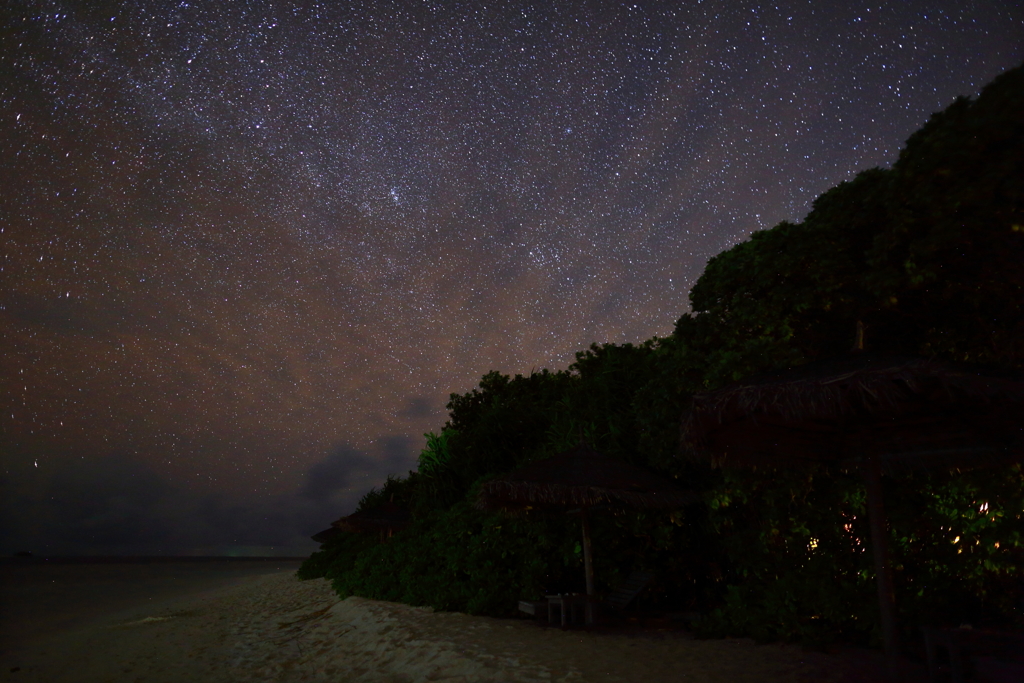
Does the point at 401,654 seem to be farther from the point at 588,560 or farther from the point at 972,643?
the point at 972,643

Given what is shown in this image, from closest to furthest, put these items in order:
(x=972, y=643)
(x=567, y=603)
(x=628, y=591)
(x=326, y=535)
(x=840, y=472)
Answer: (x=972, y=643)
(x=840, y=472)
(x=567, y=603)
(x=628, y=591)
(x=326, y=535)

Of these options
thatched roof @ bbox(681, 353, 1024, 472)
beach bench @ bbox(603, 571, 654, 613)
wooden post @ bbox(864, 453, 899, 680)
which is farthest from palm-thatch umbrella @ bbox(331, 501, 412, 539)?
wooden post @ bbox(864, 453, 899, 680)

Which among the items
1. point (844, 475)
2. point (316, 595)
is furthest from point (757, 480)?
point (316, 595)

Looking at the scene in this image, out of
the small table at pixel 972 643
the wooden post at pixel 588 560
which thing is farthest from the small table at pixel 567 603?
the small table at pixel 972 643

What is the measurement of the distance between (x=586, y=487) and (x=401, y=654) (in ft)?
9.64

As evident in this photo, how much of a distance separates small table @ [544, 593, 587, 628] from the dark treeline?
28.4 inches

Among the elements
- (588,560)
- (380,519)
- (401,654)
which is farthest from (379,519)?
(401,654)

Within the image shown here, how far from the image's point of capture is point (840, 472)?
690cm

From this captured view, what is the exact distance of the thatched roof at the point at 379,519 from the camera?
55.0 ft

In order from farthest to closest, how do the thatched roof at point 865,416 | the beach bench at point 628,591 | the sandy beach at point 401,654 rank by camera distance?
the beach bench at point 628,591 < the sandy beach at point 401,654 < the thatched roof at point 865,416

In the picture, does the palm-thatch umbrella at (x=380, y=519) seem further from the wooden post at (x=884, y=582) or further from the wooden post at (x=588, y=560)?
the wooden post at (x=884, y=582)

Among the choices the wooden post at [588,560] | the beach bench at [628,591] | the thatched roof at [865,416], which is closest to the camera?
the thatched roof at [865,416]

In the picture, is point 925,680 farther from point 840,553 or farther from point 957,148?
point 957,148

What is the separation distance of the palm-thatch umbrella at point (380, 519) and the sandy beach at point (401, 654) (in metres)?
2.75
